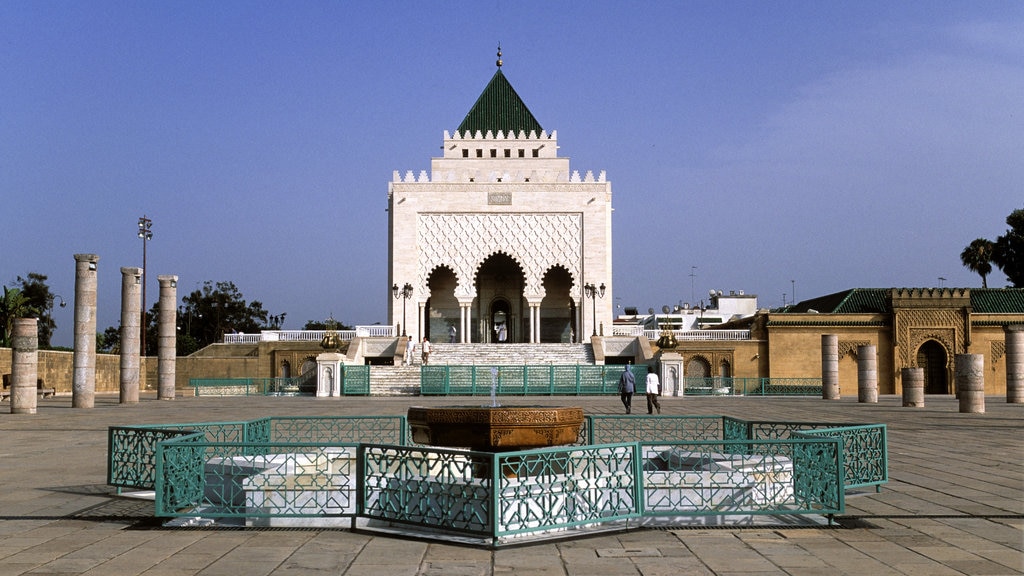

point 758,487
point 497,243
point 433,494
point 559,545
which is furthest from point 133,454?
point 497,243

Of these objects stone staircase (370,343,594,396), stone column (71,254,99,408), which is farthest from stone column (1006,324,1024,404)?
stone column (71,254,99,408)

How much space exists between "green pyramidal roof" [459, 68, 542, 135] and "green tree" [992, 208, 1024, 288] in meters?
22.5

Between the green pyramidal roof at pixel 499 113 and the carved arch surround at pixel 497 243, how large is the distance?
4.50 metres

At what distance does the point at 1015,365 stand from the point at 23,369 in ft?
71.6

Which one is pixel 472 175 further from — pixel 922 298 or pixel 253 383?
pixel 922 298

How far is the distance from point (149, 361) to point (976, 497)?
29603 mm

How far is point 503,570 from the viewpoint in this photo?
14.5 feet

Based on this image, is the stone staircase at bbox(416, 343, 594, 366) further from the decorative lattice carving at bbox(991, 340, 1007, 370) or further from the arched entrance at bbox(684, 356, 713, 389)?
the decorative lattice carving at bbox(991, 340, 1007, 370)

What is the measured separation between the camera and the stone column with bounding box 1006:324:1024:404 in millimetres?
22922

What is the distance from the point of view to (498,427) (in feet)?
19.0

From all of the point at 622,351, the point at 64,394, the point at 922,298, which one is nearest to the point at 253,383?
the point at 64,394

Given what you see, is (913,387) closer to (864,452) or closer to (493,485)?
(864,452)

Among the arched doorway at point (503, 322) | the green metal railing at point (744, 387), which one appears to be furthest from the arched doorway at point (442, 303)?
the green metal railing at point (744, 387)

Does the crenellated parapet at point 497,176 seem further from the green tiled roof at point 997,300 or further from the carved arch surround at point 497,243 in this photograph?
the green tiled roof at point 997,300
